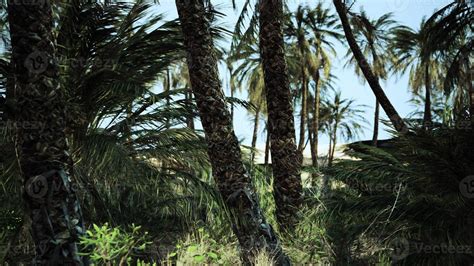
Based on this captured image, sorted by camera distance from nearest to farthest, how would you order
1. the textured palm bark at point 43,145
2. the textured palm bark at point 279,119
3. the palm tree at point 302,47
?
the textured palm bark at point 43,145 < the textured palm bark at point 279,119 < the palm tree at point 302,47

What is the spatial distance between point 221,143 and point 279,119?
2.63 metres

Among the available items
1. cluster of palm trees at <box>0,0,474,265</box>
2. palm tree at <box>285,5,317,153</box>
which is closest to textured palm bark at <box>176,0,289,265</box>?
cluster of palm trees at <box>0,0,474,265</box>

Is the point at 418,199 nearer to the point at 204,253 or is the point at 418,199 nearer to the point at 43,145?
the point at 204,253

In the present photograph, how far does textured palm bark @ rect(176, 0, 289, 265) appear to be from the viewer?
7.59 meters

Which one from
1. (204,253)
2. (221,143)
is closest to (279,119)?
(221,143)

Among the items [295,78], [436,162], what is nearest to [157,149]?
[436,162]

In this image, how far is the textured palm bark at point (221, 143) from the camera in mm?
7590

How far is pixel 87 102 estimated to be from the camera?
399 inches

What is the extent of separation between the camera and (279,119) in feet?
33.4

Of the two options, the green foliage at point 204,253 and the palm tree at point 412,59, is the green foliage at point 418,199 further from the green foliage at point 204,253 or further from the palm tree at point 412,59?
the palm tree at point 412,59

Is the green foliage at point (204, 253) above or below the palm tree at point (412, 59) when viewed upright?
below

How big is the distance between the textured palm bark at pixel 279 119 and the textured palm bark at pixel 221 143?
2302 millimetres

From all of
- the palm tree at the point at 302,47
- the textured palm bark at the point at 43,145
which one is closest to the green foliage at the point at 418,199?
the textured palm bark at the point at 43,145

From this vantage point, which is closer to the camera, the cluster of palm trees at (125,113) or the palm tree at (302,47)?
the cluster of palm trees at (125,113)
